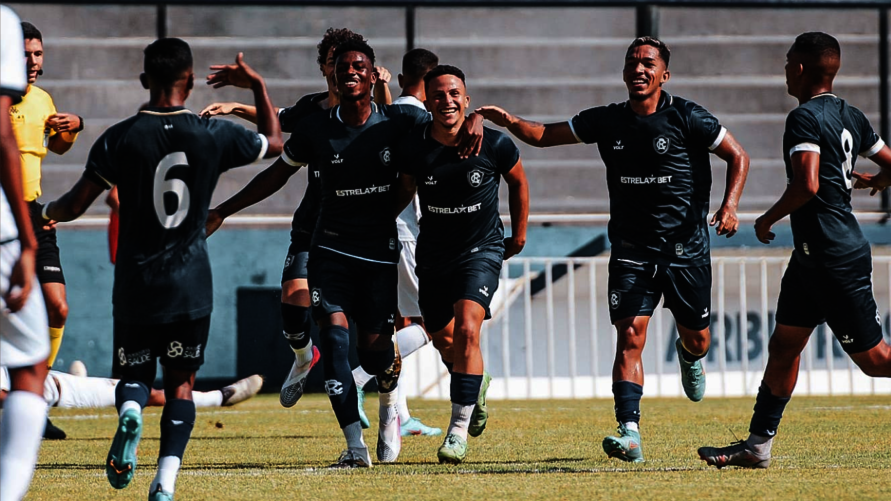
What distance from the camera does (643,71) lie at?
284 inches

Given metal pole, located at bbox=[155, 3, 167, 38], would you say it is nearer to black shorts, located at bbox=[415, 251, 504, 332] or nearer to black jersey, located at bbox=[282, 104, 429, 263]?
black jersey, located at bbox=[282, 104, 429, 263]

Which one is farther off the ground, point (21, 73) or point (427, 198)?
point (21, 73)

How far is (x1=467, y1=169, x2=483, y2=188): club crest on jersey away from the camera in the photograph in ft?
23.4

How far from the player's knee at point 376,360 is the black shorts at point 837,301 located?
2.12 m

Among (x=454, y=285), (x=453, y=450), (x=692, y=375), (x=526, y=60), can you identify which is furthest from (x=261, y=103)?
(x=526, y=60)

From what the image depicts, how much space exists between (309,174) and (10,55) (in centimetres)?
391

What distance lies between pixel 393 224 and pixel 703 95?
9.63 meters

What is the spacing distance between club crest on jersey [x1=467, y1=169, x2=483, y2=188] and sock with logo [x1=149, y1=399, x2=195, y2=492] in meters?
2.20

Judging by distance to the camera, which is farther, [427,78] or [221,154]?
[427,78]

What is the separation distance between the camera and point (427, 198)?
7.20 m

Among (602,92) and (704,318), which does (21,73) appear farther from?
(602,92)

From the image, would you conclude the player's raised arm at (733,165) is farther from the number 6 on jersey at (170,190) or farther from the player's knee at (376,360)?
the number 6 on jersey at (170,190)

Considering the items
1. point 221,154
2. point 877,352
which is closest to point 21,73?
point 221,154

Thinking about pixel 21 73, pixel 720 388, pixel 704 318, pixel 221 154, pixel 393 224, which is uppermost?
pixel 21 73
